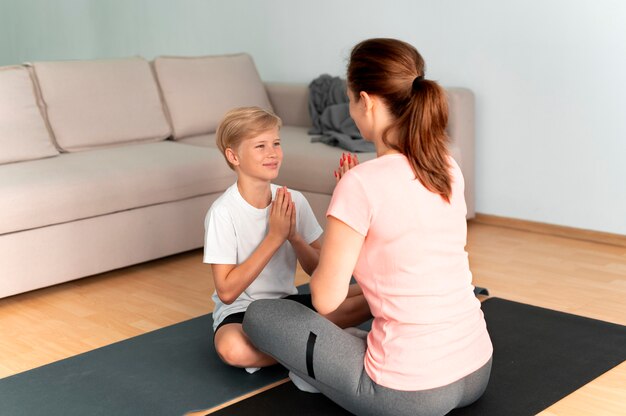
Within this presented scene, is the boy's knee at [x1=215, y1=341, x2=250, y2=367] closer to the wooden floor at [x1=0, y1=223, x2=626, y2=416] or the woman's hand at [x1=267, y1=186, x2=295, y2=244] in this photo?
the woman's hand at [x1=267, y1=186, x2=295, y2=244]

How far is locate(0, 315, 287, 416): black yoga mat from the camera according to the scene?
2.24 meters

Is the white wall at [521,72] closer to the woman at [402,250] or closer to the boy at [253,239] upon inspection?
the boy at [253,239]

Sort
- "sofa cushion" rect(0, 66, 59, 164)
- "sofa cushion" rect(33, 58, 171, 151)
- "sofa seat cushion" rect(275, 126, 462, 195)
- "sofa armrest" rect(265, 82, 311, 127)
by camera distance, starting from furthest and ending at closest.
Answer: "sofa armrest" rect(265, 82, 311, 127)
"sofa cushion" rect(33, 58, 171, 151)
"sofa seat cushion" rect(275, 126, 462, 195)
"sofa cushion" rect(0, 66, 59, 164)

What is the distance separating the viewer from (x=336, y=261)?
184cm

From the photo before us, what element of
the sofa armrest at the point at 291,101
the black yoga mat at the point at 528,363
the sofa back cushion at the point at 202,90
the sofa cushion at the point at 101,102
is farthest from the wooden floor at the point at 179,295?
the sofa armrest at the point at 291,101

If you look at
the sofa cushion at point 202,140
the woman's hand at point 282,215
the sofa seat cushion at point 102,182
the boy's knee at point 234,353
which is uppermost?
the woman's hand at point 282,215

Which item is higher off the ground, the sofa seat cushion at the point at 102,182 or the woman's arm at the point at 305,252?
the woman's arm at the point at 305,252

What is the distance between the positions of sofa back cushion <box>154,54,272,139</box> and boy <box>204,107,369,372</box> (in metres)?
2.03

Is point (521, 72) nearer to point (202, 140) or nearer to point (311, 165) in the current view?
point (311, 165)

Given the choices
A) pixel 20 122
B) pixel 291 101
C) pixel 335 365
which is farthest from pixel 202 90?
pixel 335 365

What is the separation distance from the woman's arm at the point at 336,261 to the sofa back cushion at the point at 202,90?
269cm

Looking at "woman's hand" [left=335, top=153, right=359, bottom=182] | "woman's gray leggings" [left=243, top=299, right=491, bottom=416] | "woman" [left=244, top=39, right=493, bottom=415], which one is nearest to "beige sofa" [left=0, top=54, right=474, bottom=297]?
"woman's gray leggings" [left=243, top=299, right=491, bottom=416]

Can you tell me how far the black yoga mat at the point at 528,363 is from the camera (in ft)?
7.10

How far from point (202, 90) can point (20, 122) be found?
106 cm
